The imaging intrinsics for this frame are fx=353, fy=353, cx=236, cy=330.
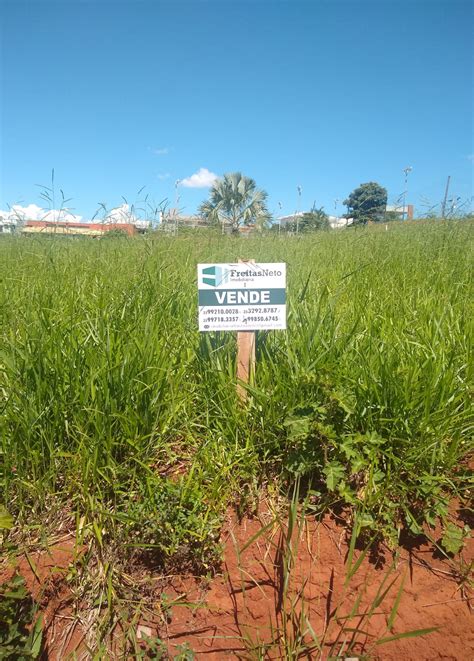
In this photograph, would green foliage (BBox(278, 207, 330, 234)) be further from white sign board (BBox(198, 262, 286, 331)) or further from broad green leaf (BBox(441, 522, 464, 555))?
broad green leaf (BBox(441, 522, 464, 555))

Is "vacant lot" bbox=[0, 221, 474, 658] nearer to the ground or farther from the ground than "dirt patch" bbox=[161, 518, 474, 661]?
farther from the ground

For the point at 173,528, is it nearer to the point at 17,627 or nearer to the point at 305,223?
the point at 17,627

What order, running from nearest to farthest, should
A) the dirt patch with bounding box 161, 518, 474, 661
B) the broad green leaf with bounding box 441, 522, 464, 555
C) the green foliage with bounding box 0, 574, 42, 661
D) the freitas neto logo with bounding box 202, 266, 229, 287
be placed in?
the green foliage with bounding box 0, 574, 42, 661 → the dirt patch with bounding box 161, 518, 474, 661 → the broad green leaf with bounding box 441, 522, 464, 555 → the freitas neto logo with bounding box 202, 266, 229, 287

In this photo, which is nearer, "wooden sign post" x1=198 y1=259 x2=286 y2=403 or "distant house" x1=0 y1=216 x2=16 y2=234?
"wooden sign post" x1=198 y1=259 x2=286 y2=403

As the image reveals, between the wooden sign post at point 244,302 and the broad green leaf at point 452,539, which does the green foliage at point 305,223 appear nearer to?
the wooden sign post at point 244,302

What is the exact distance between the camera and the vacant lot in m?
1.18

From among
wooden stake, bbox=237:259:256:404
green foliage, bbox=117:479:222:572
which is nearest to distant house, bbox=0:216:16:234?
wooden stake, bbox=237:259:256:404

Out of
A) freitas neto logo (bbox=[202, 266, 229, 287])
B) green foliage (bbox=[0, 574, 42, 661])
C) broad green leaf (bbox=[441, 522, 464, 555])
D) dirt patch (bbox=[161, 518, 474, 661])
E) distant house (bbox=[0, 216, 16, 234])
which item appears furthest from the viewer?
distant house (bbox=[0, 216, 16, 234])

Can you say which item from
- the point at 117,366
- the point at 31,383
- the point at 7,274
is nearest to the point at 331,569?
the point at 117,366

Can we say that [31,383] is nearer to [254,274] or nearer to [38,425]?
[38,425]

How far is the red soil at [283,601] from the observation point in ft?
3.27

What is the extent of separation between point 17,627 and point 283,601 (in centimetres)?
73

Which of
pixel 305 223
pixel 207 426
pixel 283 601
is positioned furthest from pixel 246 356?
pixel 305 223

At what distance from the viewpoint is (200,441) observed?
1.51 meters
